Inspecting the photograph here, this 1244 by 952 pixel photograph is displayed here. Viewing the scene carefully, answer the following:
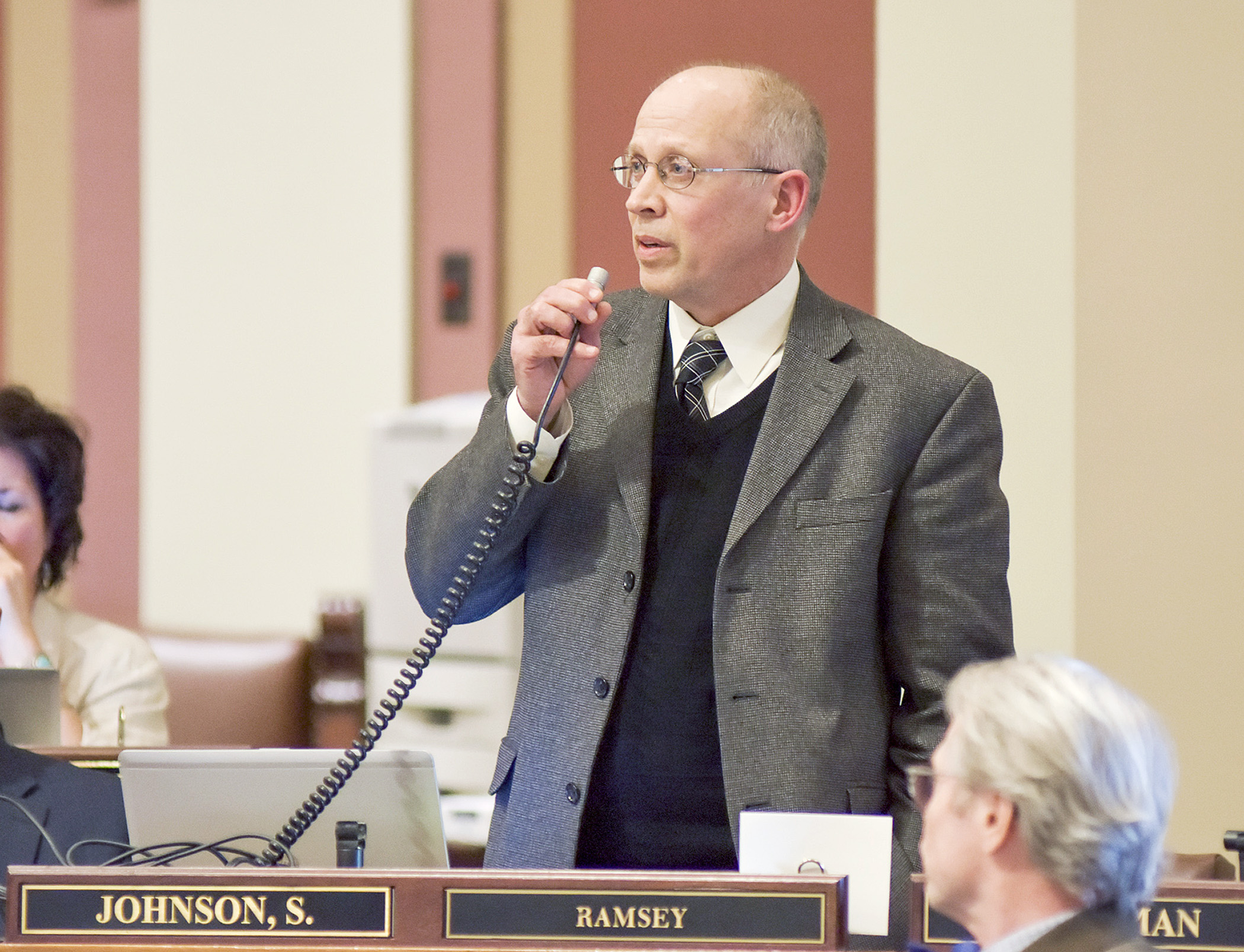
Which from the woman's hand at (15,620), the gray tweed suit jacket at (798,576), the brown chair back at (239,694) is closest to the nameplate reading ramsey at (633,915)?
the gray tweed suit jacket at (798,576)

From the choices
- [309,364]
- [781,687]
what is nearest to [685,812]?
[781,687]

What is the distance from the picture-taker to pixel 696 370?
6.04 ft

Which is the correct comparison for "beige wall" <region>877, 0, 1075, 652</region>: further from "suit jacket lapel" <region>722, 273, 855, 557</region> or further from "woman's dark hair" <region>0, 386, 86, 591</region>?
"woman's dark hair" <region>0, 386, 86, 591</region>

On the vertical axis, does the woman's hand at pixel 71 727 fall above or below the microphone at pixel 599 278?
below

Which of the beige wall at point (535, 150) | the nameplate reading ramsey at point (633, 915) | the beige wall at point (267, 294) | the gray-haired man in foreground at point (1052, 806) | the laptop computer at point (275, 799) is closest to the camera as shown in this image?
the gray-haired man in foreground at point (1052, 806)

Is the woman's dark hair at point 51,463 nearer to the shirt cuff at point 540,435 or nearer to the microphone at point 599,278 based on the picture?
the shirt cuff at point 540,435

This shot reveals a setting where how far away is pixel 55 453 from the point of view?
281 cm

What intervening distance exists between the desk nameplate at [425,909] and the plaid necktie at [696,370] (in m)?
0.69

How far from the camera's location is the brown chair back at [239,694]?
3.30 metres

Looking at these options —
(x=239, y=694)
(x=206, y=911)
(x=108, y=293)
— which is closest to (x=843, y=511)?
(x=206, y=911)

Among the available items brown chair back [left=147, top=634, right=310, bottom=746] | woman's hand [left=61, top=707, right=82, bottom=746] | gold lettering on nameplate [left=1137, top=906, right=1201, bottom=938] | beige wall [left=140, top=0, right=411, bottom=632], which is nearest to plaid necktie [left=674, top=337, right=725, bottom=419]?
gold lettering on nameplate [left=1137, top=906, right=1201, bottom=938]

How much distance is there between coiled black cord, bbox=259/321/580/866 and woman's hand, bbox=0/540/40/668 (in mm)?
1170

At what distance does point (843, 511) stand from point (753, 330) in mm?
263

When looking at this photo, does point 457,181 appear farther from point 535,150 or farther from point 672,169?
point 672,169
